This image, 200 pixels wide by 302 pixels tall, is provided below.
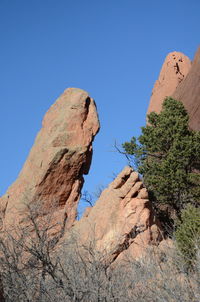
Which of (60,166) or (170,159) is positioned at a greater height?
(170,159)

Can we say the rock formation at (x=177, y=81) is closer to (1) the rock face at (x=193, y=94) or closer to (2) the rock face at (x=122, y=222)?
(1) the rock face at (x=193, y=94)

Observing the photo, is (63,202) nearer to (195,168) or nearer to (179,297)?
(195,168)

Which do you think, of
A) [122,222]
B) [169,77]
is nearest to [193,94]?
[169,77]

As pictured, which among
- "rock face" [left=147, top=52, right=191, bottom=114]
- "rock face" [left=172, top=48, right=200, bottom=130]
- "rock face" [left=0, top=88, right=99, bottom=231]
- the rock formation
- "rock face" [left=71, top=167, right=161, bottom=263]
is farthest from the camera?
"rock face" [left=147, top=52, right=191, bottom=114]

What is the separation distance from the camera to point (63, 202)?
2230 centimetres

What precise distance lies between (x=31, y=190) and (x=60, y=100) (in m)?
6.09

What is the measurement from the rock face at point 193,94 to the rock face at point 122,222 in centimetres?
935

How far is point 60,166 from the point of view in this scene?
22.5 meters

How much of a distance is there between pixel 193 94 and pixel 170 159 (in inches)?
390

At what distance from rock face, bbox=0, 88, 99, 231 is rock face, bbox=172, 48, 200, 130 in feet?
22.6

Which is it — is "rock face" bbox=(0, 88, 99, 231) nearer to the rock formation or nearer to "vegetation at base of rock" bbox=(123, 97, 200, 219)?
"vegetation at base of rock" bbox=(123, 97, 200, 219)

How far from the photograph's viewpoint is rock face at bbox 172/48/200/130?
91.2 ft

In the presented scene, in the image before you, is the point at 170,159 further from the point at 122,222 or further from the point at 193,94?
the point at 193,94

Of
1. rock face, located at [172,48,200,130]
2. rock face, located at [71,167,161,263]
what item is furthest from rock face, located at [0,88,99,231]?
rock face, located at [172,48,200,130]
